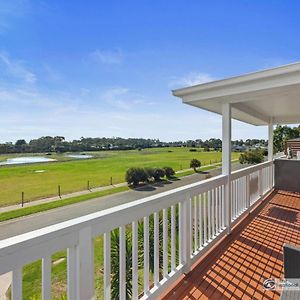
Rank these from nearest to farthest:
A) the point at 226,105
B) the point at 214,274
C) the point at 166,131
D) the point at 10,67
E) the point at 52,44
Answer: the point at 214,274 < the point at 226,105 < the point at 52,44 < the point at 10,67 < the point at 166,131

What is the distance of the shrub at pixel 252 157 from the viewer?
31.0m

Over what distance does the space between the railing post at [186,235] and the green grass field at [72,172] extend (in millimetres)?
22235

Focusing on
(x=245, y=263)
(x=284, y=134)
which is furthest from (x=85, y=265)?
(x=284, y=134)

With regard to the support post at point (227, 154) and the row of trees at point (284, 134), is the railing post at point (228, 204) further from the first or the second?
the row of trees at point (284, 134)

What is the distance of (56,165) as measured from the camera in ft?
144

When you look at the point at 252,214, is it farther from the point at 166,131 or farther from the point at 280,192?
the point at 166,131

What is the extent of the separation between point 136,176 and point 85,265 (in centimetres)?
2883

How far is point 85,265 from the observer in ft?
4.30

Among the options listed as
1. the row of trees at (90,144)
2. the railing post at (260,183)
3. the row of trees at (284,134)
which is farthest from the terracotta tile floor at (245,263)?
the row of trees at (284,134)

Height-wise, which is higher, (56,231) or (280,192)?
(56,231)

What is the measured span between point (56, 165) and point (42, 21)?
35.2m

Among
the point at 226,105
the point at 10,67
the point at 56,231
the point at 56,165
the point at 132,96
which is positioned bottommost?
the point at 56,165

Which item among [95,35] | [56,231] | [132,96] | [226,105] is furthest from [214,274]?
[132,96]

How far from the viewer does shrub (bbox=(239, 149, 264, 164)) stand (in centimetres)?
3097
